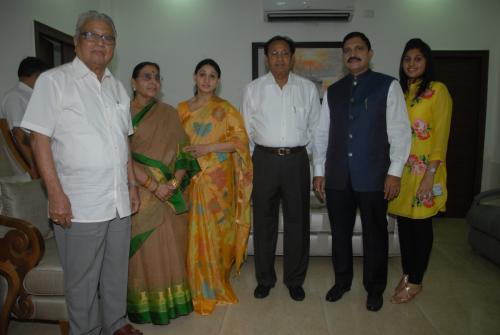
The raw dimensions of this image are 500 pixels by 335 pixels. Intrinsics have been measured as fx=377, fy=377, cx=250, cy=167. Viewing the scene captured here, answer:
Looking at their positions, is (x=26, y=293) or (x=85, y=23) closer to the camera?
(x=85, y=23)

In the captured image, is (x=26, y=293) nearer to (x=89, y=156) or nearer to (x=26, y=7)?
(x=89, y=156)

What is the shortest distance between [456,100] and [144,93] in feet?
13.7

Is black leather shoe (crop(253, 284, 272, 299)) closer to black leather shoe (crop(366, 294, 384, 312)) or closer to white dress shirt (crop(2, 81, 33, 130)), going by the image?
black leather shoe (crop(366, 294, 384, 312))

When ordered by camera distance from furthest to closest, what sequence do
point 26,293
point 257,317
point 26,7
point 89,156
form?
point 26,7
point 257,317
point 26,293
point 89,156

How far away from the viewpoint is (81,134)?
5.22 ft

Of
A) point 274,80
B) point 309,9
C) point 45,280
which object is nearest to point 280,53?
point 274,80

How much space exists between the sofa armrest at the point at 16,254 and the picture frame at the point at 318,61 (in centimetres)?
346

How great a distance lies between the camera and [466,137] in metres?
4.84

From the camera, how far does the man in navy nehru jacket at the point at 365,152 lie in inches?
87.4

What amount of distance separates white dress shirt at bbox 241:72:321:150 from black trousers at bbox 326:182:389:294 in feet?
1.48

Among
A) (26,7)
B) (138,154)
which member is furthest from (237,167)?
(26,7)

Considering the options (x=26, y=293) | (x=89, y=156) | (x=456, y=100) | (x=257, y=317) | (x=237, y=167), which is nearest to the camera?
(x=89, y=156)

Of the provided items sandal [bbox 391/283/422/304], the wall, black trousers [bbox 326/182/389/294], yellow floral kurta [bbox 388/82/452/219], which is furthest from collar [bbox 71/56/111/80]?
the wall

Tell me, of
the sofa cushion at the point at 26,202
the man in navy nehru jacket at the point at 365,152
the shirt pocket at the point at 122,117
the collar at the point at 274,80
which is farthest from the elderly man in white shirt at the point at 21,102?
the man in navy nehru jacket at the point at 365,152
